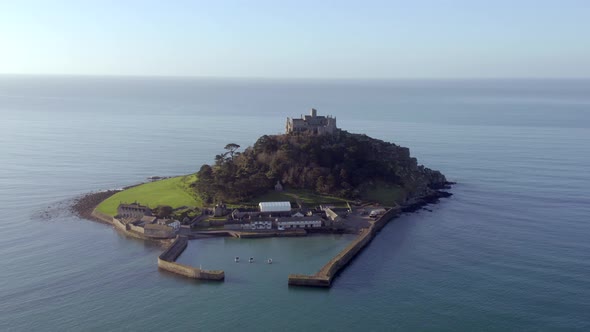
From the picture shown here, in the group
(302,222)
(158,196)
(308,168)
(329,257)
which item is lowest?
(329,257)

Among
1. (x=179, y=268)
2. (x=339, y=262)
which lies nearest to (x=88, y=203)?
(x=179, y=268)

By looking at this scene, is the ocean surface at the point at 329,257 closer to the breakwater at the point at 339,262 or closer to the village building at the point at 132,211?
the breakwater at the point at 339,262

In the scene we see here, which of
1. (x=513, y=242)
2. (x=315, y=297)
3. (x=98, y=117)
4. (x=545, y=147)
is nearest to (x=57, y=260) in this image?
(x=315, y=297)

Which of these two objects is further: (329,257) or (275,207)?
(275,207)

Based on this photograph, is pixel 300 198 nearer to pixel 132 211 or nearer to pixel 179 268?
pixel 132 211

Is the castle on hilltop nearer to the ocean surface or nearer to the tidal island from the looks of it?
the tidal island

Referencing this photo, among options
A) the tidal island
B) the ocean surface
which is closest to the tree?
the tidal island
